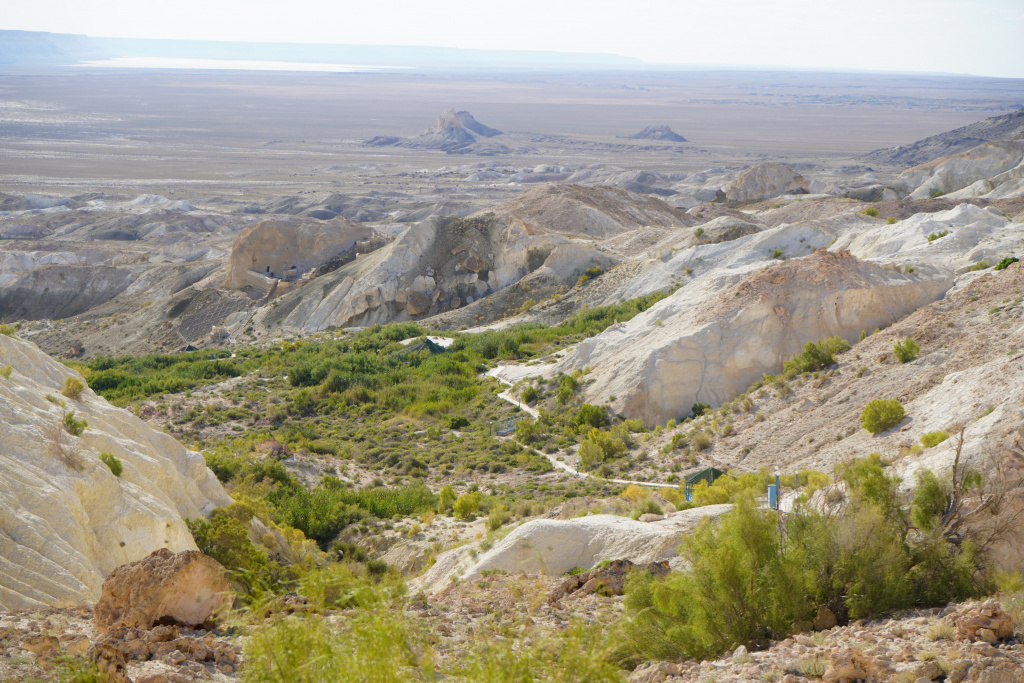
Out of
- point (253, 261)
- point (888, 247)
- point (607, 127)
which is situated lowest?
point (253, 261)

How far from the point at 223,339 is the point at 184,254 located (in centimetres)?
2827

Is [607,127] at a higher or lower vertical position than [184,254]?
higher

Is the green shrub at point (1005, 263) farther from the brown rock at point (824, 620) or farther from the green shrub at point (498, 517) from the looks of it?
the brown rock at point (824, 620)

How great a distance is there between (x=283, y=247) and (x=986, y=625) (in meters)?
45.4

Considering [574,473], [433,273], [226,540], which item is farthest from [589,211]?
[226,540]

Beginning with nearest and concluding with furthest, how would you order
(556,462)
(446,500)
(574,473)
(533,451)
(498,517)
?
(498,517) → (446,500) → (574,473) → (556,462) → (533,451)

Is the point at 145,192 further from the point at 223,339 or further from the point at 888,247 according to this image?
the point at 888,247

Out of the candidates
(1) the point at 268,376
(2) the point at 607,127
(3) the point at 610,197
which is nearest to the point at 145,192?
(3) the point at 610,197

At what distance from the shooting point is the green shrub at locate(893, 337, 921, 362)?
1761 cm

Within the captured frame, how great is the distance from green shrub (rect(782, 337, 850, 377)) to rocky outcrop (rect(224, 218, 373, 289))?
1323 inches

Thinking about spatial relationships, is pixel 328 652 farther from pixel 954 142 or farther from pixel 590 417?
pixel 954 142

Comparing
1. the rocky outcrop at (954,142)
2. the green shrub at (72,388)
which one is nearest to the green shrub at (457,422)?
the green shrub at (72,388)

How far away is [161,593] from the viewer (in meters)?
7.43

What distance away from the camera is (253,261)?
151ft
